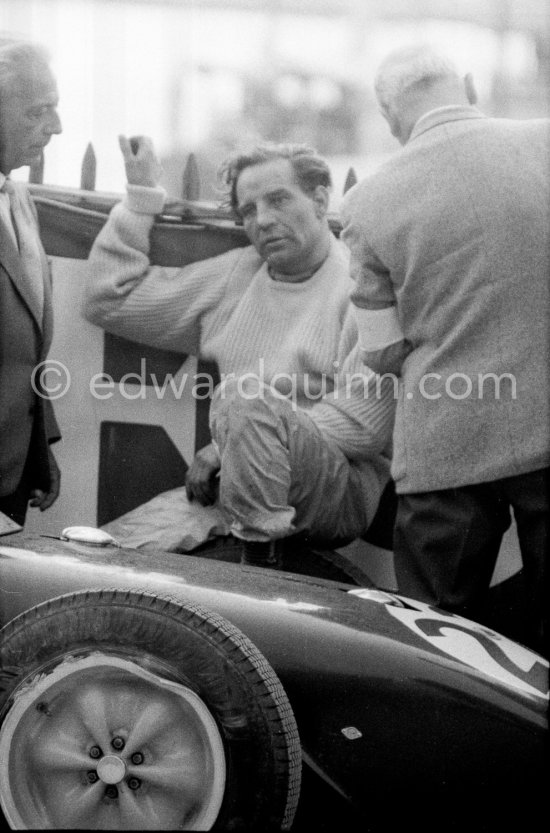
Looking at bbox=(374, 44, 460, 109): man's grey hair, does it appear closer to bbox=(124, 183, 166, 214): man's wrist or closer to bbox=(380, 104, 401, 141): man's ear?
bbox=(380, 104, 401, 141): man's ear

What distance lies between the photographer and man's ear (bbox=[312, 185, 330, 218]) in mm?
3758

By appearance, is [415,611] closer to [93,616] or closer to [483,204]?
[93,616]

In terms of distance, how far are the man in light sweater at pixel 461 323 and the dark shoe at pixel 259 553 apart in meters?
0.44

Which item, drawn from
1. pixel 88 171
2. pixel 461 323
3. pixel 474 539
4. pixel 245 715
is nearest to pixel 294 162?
pixel 88 171

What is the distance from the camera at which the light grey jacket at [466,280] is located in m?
3.05

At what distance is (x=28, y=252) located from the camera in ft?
12.2

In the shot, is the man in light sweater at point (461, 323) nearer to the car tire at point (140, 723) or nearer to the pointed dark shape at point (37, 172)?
the car tire at point (140, 723)

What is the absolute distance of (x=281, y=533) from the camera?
3465mm

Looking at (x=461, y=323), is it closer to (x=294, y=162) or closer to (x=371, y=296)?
(x=371, y=296)

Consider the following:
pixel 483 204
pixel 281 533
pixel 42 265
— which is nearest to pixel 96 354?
pixel 42 265

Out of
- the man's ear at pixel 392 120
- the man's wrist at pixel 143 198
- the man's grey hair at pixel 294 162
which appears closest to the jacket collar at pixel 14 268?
the man's wrist at pixel 143 198

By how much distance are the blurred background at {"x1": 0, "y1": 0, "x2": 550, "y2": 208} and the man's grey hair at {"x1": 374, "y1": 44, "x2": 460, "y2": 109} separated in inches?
1.6

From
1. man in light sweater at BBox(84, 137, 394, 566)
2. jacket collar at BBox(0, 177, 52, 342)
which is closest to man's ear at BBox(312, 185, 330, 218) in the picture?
man in light sweater at BBox(84, 137, 394, 566)

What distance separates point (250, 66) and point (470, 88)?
27.2 inches
